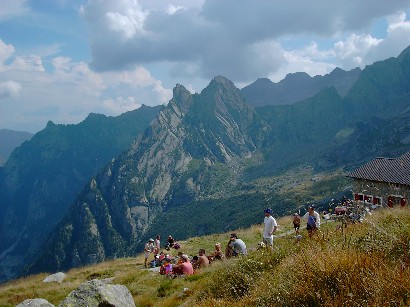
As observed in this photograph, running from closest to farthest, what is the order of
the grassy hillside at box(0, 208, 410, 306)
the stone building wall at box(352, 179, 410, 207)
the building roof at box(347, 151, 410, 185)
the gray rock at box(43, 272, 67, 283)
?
the grassy hillside at box(0, 208, 410, 306), the gray rock at box(43, 272, 67, 283), the stone building wall at box(352, 179, 410, 207), the building roof at box(347, 151, 410, 185)

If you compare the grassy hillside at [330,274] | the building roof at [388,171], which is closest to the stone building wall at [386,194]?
the building roof at [388,171]

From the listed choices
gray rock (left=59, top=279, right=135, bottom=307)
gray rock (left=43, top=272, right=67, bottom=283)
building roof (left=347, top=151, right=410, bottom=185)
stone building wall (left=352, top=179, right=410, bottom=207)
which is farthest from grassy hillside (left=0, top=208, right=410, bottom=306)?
building roof (left=347, top=151, right=410, bottom=185)

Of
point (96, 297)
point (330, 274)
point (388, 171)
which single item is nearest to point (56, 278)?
point (96, 297)

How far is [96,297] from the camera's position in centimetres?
936

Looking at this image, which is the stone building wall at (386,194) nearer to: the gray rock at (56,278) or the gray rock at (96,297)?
the gray rock at (56,278)

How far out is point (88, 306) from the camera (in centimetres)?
897

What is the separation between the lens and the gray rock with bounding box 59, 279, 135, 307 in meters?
9.16

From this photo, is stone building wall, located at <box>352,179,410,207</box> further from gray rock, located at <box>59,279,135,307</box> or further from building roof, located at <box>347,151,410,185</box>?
gray rock, located at <box>59,279,135,307</box>

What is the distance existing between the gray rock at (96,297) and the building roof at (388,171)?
79.6 feet

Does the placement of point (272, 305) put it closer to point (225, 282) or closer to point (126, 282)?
point (225, 282)

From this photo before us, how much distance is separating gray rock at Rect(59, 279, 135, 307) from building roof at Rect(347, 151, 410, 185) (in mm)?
24248

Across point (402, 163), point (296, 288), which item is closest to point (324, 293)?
point (296, 288)

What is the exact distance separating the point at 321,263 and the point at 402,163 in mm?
27009

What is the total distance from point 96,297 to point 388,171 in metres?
27.9
